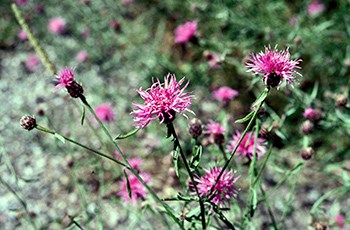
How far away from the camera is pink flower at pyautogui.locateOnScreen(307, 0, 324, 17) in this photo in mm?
3184

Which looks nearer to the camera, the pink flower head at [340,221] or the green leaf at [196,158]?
the green leaf at [196,158]

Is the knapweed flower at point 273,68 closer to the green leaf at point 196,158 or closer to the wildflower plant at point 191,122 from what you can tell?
the wildflower plant at point 191,122

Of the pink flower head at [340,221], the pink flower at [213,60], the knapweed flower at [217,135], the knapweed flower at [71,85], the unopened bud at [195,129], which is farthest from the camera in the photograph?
the pink flower at [213,60]

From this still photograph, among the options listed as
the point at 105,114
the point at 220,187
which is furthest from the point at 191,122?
the point at 105,114

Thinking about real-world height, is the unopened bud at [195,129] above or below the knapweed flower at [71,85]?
below

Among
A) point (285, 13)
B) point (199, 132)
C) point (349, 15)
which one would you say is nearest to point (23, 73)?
point (285, 13)

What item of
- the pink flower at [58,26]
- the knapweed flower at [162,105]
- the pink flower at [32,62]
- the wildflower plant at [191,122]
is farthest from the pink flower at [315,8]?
the knapweed flower at [162,105]

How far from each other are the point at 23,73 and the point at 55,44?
1.12ft

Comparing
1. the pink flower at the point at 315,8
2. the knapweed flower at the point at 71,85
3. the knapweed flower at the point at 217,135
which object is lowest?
the knapweed flower at the point at 217,135

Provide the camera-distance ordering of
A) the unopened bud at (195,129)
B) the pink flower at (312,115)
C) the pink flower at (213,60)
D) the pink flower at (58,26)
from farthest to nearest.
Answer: the pink flower at (58,26) → the pink flower at (213,60) → the pink flower at (312,115) → the unopened bud at (195,129)

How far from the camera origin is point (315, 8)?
3248 mm

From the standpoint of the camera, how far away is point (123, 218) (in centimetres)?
271

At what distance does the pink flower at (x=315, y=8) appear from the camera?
3184 millimetres

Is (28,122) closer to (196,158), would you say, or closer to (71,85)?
(71,85)
